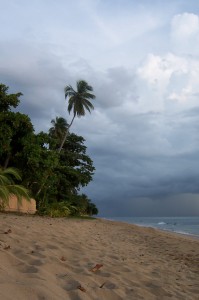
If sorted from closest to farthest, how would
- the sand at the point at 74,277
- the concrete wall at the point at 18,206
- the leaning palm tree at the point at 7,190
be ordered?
the sand at the point at 74,277 < the leaning palm tree at the point at 7,190 < the concrete wall at the point at 18,206

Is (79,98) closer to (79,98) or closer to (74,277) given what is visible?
(79,98)

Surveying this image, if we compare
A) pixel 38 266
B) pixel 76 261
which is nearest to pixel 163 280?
pixel 76 261

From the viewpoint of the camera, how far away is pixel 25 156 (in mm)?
20688

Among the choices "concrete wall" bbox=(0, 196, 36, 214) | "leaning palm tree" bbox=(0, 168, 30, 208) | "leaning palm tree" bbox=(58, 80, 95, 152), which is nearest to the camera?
"leaning palm tree" bbox=(0, 168, 30, 208)

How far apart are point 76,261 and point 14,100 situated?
16.8m

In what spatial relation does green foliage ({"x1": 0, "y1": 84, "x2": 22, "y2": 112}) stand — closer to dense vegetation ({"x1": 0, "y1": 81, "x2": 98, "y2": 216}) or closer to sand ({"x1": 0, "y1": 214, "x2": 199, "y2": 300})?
dense vegetation ({"x1": 0, "y1": 81, "x2": 98, "y2": 216})

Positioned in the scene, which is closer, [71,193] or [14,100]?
[14,100]

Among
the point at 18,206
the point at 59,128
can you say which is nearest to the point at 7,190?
the point at 18,206

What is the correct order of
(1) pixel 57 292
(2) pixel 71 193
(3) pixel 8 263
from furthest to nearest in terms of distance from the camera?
1. (2) pixel 71 193
2. (3) pixel 8 263
3. (1) pixel 57 292

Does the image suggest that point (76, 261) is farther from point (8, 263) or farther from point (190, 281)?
point (190, 281)

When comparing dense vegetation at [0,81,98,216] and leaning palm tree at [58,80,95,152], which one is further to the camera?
leaning palm tree at [58,80,95,152]

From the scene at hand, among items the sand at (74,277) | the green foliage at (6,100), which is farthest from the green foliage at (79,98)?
the sand at (74,277)

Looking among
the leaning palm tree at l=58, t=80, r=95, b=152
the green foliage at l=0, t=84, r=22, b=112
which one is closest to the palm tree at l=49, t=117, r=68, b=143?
the leaning palm tree at l=58, t=80, r=95, b=152

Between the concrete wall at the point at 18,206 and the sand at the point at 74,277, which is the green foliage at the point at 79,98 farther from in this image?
the sand at the point at 74,277
